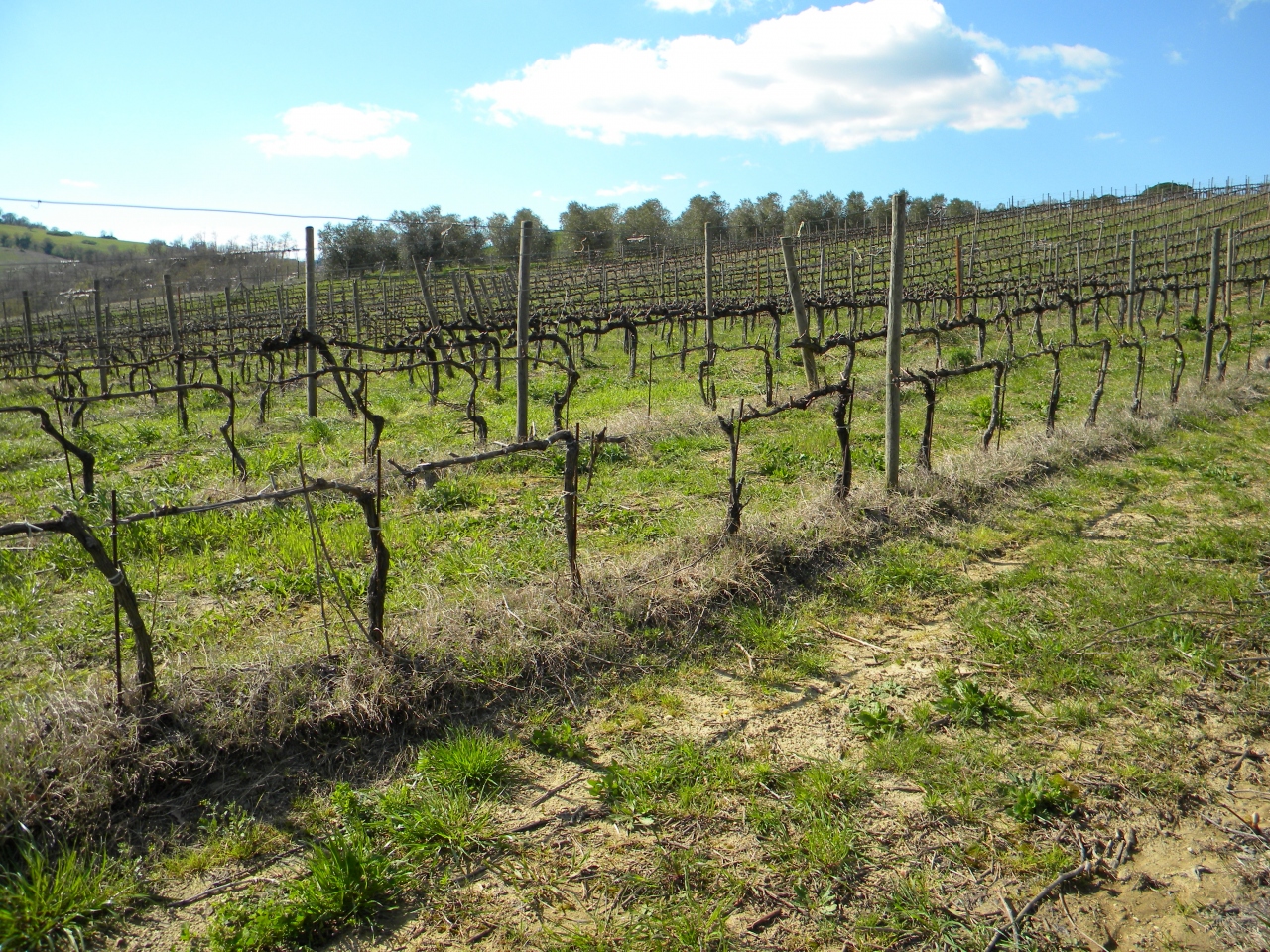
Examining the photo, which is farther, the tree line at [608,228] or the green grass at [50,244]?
the green grass at [50,244]

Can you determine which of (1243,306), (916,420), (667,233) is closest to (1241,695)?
(916,420)

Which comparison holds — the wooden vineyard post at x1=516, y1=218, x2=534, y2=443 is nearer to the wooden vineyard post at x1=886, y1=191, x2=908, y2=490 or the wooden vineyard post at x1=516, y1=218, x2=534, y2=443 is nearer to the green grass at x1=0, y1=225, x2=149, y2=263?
the wooden vineyard post at x1=886, y1=191, x2=908, y2=490

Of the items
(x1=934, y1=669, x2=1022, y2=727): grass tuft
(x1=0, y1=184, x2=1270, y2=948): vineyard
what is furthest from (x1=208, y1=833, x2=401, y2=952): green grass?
(x1=934, y1=669, x2=1022, y2=727): grass tuft

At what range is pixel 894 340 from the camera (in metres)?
6.30

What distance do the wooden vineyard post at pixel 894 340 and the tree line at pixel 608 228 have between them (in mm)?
29437

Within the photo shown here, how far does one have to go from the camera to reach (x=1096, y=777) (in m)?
3.22

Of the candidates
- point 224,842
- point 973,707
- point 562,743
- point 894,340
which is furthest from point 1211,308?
point 224,842

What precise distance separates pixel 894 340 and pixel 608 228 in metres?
56.8

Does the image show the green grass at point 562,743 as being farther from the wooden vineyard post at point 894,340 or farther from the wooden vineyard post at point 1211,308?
the wooden vineyard post at point 1211,308

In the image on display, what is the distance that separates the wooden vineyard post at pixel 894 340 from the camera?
20.2ft

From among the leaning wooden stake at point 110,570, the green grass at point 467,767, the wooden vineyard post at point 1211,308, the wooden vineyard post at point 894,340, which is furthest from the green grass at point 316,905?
the wooden vineyard post at point 1211,308

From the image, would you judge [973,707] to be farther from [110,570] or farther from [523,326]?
[523,326]

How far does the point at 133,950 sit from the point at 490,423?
336 inches

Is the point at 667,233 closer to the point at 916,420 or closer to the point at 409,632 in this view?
the point at 916,420
